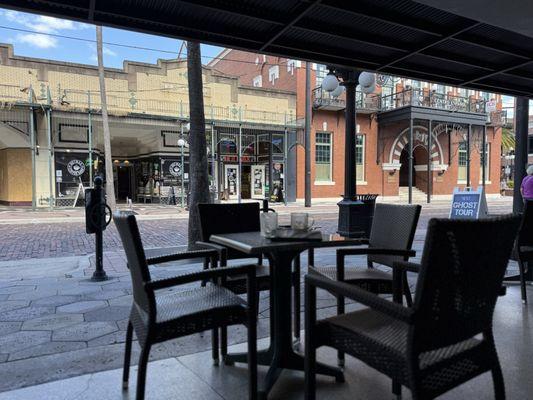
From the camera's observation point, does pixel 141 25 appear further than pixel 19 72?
No

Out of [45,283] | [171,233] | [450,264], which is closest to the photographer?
[450,264]

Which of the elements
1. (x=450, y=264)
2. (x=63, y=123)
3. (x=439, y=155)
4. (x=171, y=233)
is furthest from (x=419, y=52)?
(x=439, y=155)

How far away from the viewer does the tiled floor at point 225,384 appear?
2525mm

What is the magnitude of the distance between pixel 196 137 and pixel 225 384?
4.77m

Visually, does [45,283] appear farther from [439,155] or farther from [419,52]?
[439,155]

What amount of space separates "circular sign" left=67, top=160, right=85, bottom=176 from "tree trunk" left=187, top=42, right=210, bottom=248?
1508 cm

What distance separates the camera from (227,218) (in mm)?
3883

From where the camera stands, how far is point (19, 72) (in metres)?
18.6

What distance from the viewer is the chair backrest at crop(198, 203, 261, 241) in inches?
149

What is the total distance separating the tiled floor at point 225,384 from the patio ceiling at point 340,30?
282cm

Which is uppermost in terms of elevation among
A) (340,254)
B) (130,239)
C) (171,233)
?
(130,239)

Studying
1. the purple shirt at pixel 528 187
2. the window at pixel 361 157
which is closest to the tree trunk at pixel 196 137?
the purple shirt at pixel 528 187

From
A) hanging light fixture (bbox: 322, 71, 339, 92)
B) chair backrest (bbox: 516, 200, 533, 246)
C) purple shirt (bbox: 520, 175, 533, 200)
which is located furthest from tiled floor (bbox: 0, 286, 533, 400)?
hanging light fixture (bbox: 322, 71, 339, 92)

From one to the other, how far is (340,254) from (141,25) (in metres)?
2.70
